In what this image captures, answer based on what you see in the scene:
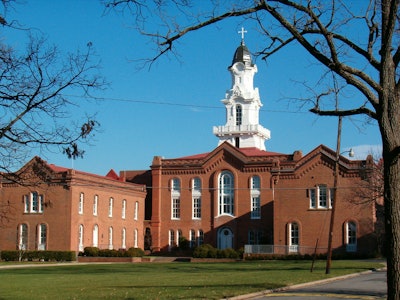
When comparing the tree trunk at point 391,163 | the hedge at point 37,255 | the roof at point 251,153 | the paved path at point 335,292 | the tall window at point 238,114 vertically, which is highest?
the tall window at point 238,114

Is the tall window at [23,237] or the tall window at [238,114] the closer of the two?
the tall window at [23,237]

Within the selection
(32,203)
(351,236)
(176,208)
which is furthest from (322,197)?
(32,203)

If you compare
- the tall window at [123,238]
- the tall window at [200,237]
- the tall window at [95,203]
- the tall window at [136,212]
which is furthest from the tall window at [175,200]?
the tall window at [95,203]

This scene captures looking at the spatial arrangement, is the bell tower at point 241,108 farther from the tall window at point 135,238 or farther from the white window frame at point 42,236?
the white window frame at point 42,236

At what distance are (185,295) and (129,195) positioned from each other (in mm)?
49783

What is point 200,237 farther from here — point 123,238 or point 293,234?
point 293,234

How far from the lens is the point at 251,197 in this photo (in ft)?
219

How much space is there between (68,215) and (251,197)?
18.9 m

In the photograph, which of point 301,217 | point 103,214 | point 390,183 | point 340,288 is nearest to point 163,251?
point 103,214

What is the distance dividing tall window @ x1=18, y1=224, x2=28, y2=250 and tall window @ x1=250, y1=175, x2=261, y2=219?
2208cm

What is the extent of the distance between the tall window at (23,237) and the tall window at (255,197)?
22.1 meters

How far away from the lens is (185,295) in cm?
1933

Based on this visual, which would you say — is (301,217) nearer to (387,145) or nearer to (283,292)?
(283,292)

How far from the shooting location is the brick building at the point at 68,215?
191 ft
